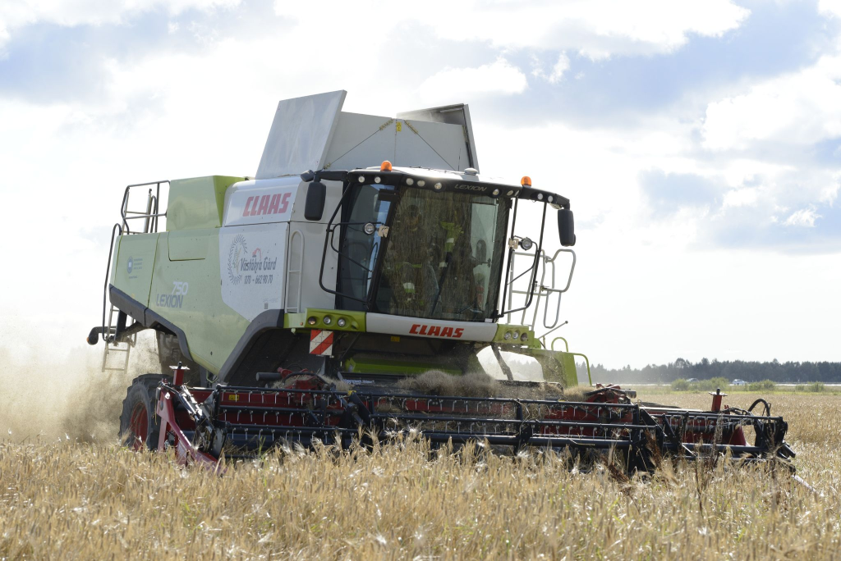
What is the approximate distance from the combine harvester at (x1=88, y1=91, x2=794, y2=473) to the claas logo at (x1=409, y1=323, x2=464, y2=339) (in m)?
0.01

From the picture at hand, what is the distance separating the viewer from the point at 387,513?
3562 millimetres

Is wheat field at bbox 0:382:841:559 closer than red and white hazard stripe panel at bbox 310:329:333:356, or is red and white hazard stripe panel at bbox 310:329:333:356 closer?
Answer: wheat field at bbox 0:382:841:559

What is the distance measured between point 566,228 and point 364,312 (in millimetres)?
1966

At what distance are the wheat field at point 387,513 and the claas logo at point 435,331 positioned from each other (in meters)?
2.52

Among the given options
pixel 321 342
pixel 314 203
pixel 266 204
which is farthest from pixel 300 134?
pixel 321 342

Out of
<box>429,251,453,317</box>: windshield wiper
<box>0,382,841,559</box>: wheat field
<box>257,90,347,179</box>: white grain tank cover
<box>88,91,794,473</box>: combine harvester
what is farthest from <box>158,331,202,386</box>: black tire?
<box>0,382,841,559</box>: wheat field

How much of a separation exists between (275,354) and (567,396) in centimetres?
257

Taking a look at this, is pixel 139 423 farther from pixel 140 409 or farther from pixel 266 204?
pixel 266 204

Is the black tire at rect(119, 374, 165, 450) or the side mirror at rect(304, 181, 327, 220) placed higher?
the side mirror at rect(304, 181, 327, 220)

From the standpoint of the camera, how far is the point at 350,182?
727 centimetres

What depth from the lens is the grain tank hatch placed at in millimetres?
8023

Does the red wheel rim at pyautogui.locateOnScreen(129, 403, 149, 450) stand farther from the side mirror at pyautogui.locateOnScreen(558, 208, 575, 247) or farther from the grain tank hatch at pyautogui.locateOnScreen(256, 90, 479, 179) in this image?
the side mirror at pyautogui.locateOnScreen(558, 208, 575, 247)

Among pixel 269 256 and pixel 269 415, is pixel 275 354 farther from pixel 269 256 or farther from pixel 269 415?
pixel 269 415

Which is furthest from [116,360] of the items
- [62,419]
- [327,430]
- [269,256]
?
[327,430]
